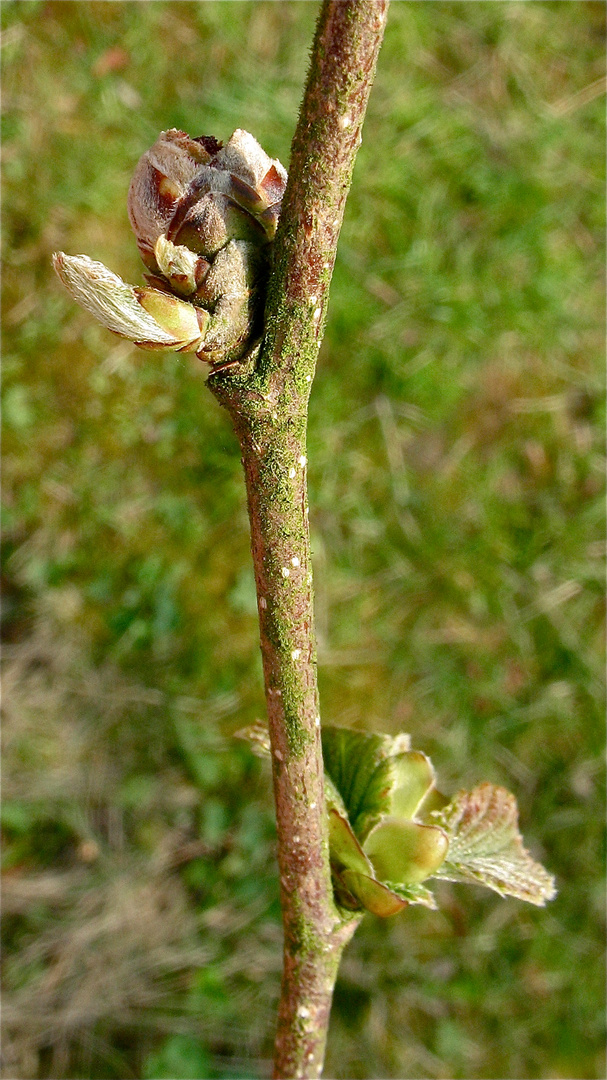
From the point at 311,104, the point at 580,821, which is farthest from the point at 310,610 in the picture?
the point at 580,821

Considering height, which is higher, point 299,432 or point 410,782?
point 299,432

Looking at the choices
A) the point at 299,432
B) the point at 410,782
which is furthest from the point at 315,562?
the point at 299,432

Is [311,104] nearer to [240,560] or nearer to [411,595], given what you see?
[240,560]

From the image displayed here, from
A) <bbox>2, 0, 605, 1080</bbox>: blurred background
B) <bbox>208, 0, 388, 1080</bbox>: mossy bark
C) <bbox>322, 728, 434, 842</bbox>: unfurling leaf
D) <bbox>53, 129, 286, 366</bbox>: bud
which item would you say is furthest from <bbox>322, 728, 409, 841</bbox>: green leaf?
<bbox>2, 0, 605, 1080</bbox>: blurred background

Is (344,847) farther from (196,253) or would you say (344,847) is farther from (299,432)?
(196,253)

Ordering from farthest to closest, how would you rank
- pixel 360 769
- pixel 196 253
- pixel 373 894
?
pixel 360 769 → pixel 373 894 → pixel 196 253

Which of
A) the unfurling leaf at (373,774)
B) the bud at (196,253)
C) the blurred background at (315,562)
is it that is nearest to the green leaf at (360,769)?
the unfurling leaf at (373,774)
